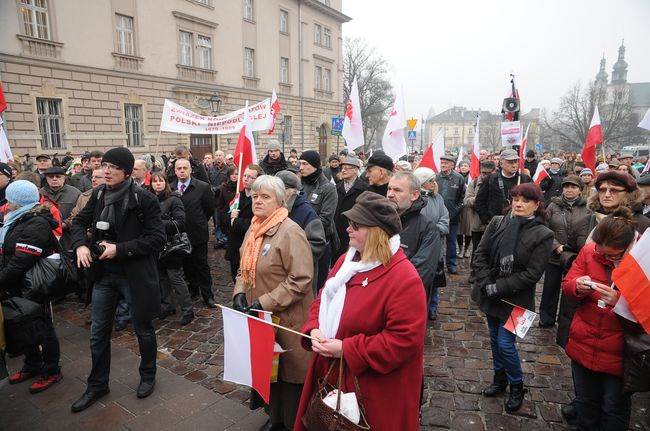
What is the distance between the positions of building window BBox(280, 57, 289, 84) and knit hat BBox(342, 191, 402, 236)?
102ft

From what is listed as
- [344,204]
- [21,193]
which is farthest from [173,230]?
[344,204]

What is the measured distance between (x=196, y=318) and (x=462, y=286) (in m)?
4.30

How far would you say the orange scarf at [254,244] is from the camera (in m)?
3.12

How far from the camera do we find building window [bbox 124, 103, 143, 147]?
21125 mm

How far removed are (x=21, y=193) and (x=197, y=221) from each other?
2566 millimetres

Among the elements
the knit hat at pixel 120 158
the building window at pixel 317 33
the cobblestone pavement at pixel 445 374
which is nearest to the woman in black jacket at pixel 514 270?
the cobblestone pavement at pixel 445 374

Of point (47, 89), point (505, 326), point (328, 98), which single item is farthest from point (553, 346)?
point (328, 98)

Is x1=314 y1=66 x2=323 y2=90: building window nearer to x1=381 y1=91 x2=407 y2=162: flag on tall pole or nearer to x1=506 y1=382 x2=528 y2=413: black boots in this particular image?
x1=381 y1=91 x2=407 y2=162: flag on tall pole

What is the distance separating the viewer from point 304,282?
9.73 ft

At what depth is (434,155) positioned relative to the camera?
26.0 ft

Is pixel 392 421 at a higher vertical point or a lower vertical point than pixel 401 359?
lower

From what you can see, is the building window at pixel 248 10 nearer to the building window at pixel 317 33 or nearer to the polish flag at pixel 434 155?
the building window at pixel 317 33

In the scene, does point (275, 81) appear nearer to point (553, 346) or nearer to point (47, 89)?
point (47, 89)

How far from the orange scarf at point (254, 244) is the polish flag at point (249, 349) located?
Result: 497 mm
